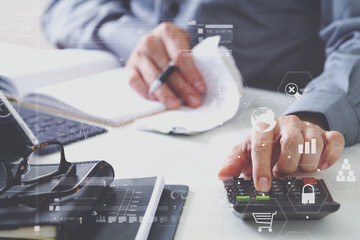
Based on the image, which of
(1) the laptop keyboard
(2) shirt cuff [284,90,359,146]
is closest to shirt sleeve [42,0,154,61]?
(1) the laptop keyboard

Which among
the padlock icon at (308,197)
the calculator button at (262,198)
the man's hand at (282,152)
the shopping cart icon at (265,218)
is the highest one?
the man's hand at (282,152)

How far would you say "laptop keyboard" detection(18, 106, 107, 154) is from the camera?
489 mm

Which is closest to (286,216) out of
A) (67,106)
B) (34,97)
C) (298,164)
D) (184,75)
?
(298,164)

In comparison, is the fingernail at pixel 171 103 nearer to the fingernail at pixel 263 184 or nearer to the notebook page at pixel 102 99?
the notebook page at pixel 102 99

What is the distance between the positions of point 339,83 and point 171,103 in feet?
0.74

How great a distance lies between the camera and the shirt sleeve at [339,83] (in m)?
0.46

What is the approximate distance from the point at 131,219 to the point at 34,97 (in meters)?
0.40

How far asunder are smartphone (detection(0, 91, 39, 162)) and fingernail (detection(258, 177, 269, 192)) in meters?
0.30

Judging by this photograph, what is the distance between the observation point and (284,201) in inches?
15.2

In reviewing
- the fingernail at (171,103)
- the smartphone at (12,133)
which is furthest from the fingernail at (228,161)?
the smartphone at (12,133)

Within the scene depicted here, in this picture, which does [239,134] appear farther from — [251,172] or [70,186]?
[70,186]

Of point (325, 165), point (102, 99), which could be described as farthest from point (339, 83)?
point (102, 99)

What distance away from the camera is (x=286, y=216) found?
0.38 metres

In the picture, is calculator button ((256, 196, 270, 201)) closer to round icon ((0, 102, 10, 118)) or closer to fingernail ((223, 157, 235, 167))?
fingernail ((223, 157, 235, 167))
